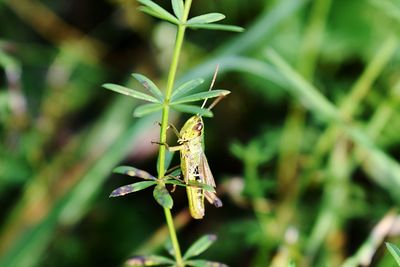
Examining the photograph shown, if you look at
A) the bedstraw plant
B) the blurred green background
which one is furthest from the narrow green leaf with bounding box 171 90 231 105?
the blurred green background

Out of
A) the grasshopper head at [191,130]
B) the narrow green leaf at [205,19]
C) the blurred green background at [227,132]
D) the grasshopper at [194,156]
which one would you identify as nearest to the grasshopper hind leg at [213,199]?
the grasshopper at [194,156]

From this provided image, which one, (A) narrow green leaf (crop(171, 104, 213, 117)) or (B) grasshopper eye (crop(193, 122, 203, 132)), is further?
(B) grasshopper eye (crop(193, 122, 203, 132))

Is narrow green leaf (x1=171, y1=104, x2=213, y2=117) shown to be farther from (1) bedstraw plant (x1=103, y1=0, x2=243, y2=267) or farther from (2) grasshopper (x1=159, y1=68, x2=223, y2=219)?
(2) grasshopper (x1=159, y1=68, x2=223, y2=219)

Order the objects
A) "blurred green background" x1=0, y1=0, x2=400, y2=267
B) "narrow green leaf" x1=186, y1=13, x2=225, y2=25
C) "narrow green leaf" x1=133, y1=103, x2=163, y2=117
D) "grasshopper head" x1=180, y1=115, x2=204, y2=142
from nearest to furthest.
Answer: "narrow green leaf" x1=133, y1=103, x2=163, y2=117 < "narrow green leaf" x1=186, y1=13, x2=225, y2=25 < "grasshopper head" x1=180, y1=115, x2=204, y2=142 < "blurred green background" x1=0, y1=0, x2=400, y2=267

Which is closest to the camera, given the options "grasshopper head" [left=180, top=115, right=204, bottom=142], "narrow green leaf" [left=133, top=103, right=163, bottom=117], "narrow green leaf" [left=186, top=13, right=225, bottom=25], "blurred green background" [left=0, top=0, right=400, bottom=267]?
"narrow green leaf" [left=133, top=103, right=163, bottom=117]

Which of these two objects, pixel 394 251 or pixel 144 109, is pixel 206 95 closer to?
pixel 144 109
